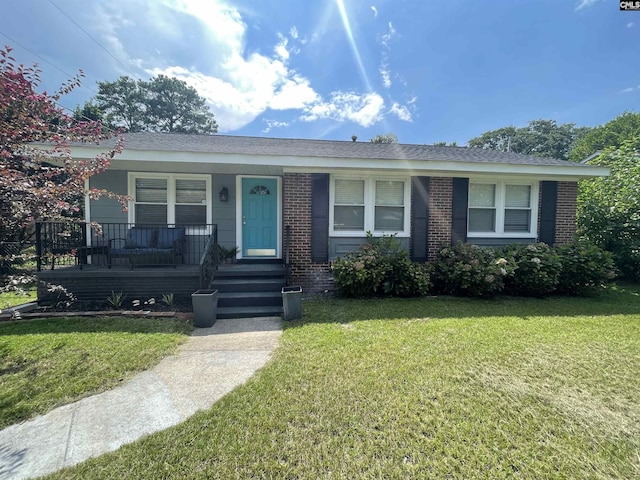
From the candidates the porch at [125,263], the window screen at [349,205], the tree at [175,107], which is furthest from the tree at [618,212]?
the tree at [175,107]

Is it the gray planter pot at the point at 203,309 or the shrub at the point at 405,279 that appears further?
the shrub at the point at 405,279

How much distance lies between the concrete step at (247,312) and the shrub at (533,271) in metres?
5.02

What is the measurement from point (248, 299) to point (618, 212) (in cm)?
1079

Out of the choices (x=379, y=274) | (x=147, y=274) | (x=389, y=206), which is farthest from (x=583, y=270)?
(x=147, y=274)

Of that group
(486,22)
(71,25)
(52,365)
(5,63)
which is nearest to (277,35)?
(486,22)

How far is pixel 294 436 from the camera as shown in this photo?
2020 millimetres

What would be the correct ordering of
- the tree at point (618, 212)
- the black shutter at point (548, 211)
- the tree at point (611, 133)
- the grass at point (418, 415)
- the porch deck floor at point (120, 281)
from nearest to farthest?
the grass at point (418, 415), the porch deck floor at point (120, 281), the black shutter at point (548, 211), the tree at point (618, 212), the tree at point (611, 133)

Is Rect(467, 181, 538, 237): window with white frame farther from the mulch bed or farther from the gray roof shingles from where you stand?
the mulch bed

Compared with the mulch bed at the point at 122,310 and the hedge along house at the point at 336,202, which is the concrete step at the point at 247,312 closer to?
the mulch bed at the point at 122,310

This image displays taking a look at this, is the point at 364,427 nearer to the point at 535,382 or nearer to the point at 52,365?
the point at 535,382

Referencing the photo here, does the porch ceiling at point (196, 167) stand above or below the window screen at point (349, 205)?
above

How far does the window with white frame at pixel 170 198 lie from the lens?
6.73 meters

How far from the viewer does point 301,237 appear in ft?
21.1

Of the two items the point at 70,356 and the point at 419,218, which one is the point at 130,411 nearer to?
the point at 70,356
